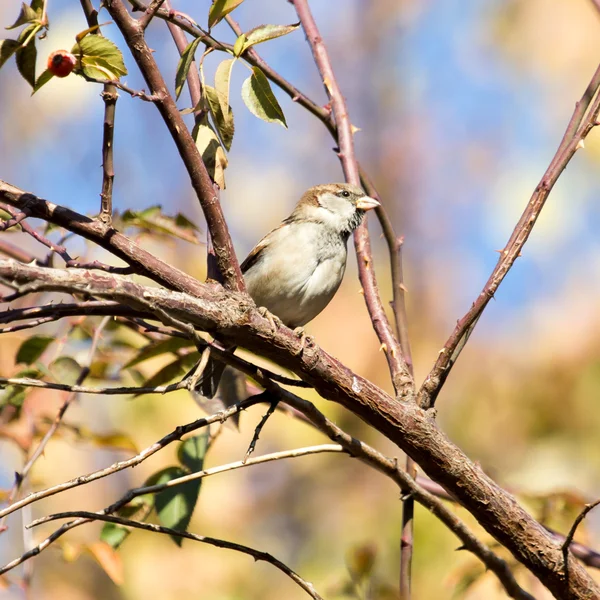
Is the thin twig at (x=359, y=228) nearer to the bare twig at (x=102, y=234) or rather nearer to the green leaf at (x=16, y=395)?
the bare twig at (x=102, y=234)

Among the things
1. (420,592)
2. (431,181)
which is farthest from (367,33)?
(420,592)

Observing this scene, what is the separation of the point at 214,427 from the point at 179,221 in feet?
2.63

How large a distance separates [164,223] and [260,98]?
1.14 m

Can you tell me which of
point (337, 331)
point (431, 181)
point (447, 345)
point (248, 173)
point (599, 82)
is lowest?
point (447, 345)

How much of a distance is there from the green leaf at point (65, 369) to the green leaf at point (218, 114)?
119 centimetres

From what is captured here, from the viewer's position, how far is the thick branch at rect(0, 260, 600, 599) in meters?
1.60

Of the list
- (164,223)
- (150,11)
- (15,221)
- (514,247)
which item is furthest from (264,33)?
(164,223)

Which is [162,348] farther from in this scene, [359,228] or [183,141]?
[183,141]

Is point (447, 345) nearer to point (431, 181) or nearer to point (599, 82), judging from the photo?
point (599, 82)

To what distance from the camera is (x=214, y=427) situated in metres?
3.01

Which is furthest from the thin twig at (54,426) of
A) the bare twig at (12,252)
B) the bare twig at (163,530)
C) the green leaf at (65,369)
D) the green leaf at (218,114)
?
the green leaf at (218,114)

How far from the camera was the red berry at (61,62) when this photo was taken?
1.44 metres

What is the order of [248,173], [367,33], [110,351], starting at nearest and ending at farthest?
[110,351]
[248,173]
[367,33]

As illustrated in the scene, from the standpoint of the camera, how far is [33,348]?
102 inches
